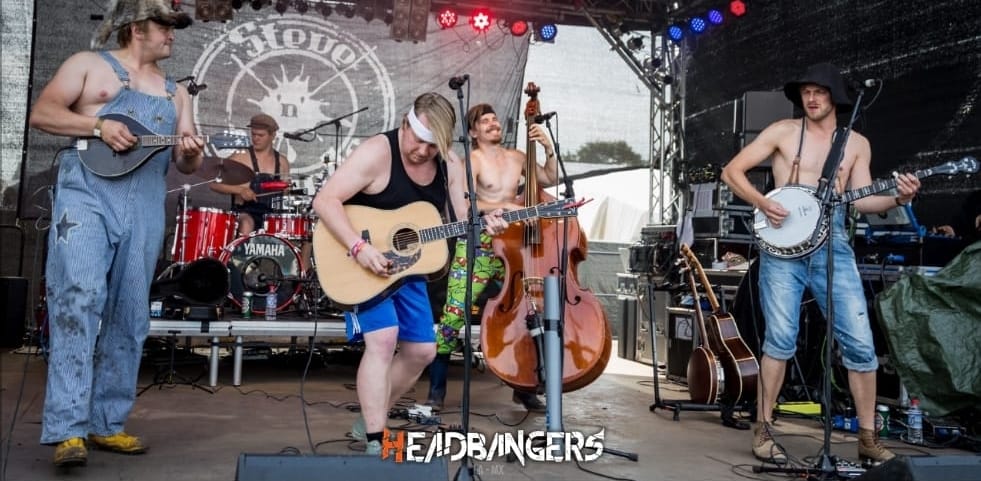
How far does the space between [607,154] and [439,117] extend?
27.1 ft

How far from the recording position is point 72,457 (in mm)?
3818

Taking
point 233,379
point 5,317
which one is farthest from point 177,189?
point 233,379

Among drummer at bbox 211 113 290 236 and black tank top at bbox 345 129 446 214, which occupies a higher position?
drummer at bbox 211 113 290 236

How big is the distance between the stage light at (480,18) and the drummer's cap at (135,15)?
702cm

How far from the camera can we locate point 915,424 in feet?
18.3

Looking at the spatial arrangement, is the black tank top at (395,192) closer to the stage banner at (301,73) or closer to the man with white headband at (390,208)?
the man with white headband at (390,208)

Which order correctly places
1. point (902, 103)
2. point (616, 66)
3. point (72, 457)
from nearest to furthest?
point (72, 457) < point (902, 103) < point (616, 66)

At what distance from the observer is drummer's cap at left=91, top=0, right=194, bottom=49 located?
4.15 meters

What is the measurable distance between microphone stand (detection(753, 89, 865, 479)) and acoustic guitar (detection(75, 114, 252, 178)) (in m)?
2.96

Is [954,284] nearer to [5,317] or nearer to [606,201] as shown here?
[606,201]

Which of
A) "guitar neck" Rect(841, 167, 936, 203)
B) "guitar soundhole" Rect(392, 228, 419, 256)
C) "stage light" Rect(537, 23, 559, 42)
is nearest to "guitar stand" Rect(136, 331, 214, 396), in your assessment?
"guitar soundhole" Rect(392, 228, 419, 256)

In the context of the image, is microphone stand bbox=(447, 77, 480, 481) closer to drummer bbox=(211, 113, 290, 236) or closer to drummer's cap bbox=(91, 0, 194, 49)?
drummer's cap bbox=(91, 0, 194, 49)

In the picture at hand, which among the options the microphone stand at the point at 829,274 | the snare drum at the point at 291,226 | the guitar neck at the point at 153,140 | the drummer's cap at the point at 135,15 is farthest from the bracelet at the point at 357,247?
the snare drum at the point at 291,226

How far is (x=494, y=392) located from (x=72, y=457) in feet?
13.1
